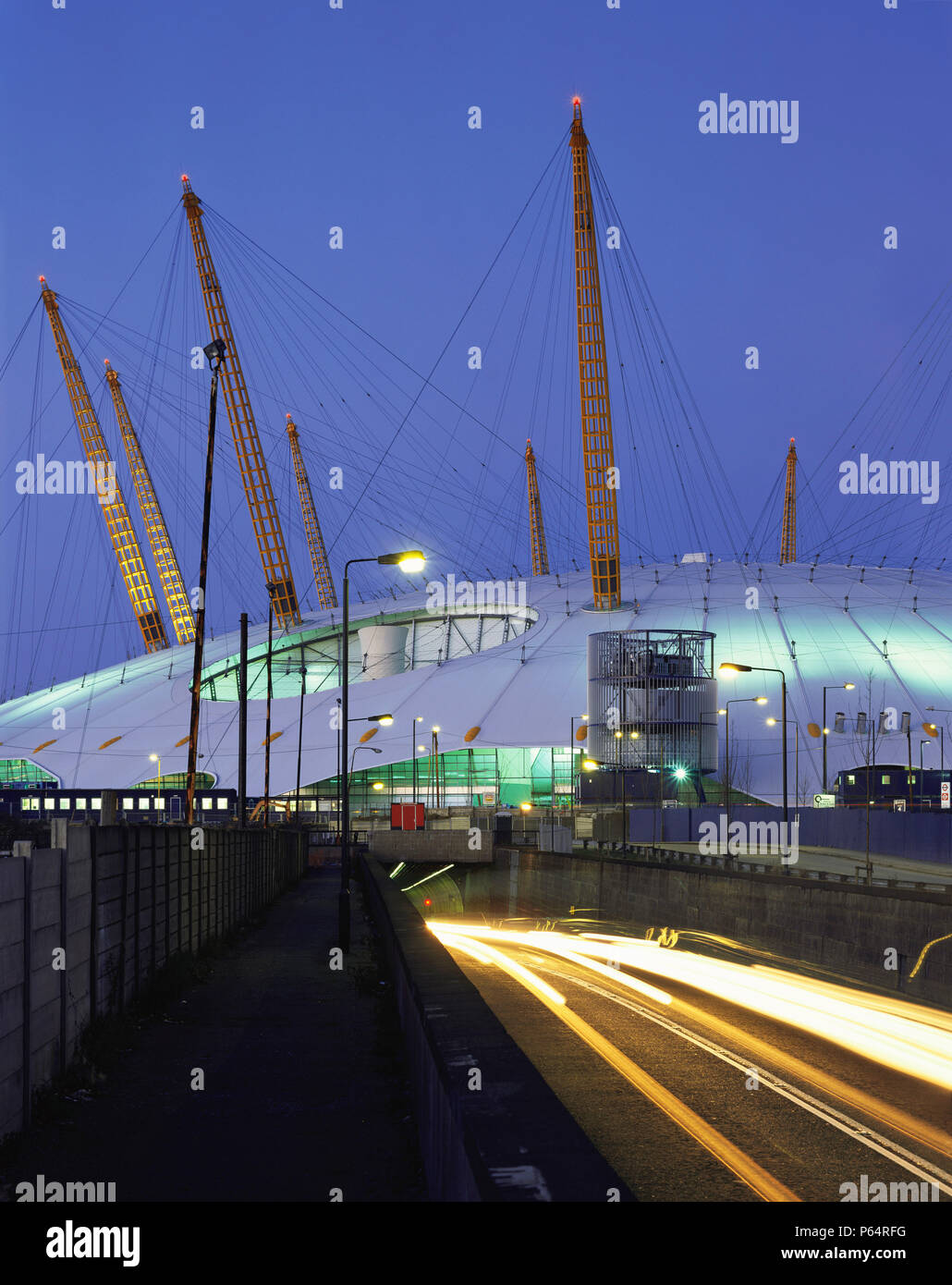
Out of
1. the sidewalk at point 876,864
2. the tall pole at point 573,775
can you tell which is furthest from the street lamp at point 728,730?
the tall pole at point 573,775

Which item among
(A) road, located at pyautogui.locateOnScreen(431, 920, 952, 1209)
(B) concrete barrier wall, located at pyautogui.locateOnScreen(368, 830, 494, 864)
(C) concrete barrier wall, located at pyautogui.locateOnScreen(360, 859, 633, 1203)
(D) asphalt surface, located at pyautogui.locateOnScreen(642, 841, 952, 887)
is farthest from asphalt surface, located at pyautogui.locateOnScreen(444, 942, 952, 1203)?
(B) concrete barrier wall, located at pyautogui.locateOnScreen(368, 830, 494, 864)

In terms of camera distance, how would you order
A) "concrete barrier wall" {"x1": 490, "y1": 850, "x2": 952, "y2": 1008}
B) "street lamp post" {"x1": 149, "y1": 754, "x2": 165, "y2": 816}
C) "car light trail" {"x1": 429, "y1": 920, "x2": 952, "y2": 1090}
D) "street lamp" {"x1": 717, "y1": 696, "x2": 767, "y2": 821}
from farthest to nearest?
"street lamp post" {"x1": 149, "y1": 754, "x2": 165, "y2": 816} → "street lamp" {"x1": 717, "y1": 696, "x2": 767, "y2": 821} → "concrete barrier wall" {"x1": 490, "y1": 850, "x2": 952, "y2": 1008} → "car light trail" {"x1": 429, "y1": 920, "x2": 952, "y2": 1090}

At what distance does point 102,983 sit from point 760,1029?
9419 millimetres

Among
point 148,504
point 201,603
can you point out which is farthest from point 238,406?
point 201,603

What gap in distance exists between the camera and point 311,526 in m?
162

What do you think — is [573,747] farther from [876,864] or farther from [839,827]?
[876,864]

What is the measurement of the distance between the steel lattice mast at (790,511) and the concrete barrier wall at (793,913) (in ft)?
397

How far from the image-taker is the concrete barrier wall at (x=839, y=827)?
5644 centimetres

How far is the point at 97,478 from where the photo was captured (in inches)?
5049

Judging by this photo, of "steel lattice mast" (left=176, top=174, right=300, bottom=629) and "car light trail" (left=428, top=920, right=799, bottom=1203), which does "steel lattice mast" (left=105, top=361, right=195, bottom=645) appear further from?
"car light trail" (left=428, top=920, right=799, bottom=1203)

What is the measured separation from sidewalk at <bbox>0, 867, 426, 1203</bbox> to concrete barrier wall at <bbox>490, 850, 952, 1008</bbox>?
9418mm

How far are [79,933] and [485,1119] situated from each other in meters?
8.01

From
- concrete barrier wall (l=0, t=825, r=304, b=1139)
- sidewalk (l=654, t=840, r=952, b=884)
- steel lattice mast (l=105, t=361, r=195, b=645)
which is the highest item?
steel lattice mast (l=105, t=361, r=195, b=645)

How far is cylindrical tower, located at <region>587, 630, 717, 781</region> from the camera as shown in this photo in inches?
3578
